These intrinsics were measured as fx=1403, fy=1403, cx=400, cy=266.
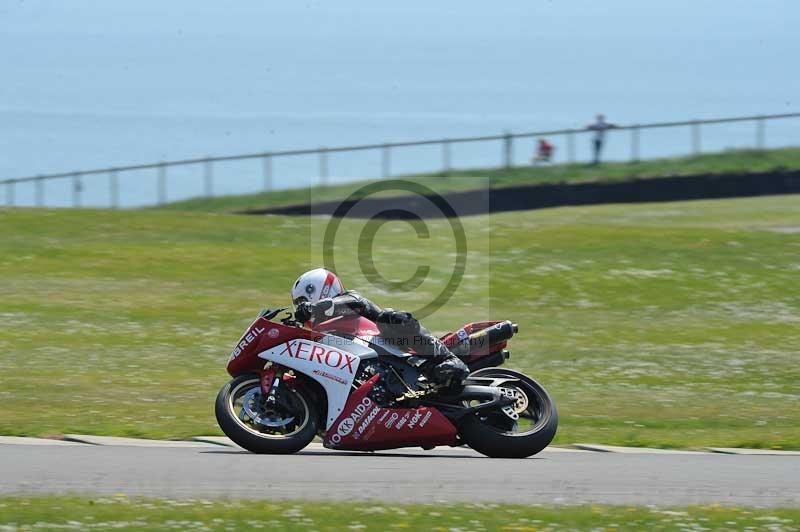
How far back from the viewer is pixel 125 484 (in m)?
9.52

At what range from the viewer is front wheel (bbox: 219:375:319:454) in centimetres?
1095

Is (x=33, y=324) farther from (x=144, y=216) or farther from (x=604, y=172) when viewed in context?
(x=604, y=172)

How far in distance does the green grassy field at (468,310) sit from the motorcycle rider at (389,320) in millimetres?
1891

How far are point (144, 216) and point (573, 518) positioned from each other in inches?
847

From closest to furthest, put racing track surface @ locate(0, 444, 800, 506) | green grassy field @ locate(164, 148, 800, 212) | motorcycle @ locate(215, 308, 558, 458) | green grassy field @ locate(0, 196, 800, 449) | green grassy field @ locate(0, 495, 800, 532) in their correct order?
green grassy field @ locate(0, 495, 800, 532)
racing track surface @ locate(0, 444, 800, 506)
motorcycle @ locate(215, 308, 558, 458)
green grassy field @ locate(0, 196, 800, 449)
green grassy field @ locate(164, 148, 800, 212)

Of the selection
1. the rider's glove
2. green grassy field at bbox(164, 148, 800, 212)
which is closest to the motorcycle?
the rider's glove

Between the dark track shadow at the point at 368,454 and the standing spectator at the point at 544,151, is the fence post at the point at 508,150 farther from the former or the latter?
the dark track shadow at the point at 368,454

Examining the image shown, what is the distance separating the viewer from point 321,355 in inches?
440

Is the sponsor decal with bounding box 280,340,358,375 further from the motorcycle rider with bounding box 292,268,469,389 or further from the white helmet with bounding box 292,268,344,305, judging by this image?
the white helmet with bounding box 292,268,344,305

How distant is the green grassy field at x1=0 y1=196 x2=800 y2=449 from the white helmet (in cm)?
204

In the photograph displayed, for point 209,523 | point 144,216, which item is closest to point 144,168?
point 144,216

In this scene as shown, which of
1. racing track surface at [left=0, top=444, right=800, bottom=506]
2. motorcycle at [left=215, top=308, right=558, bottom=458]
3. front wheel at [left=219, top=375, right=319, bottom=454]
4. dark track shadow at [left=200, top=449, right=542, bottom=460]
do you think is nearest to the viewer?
racing track surface at [left=0, top=444, right=800, bottom=506]

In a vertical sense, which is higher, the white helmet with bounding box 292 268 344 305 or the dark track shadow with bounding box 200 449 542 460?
the white helmet with bounding box 292 268 344 305

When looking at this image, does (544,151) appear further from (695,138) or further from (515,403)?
(515,403)
